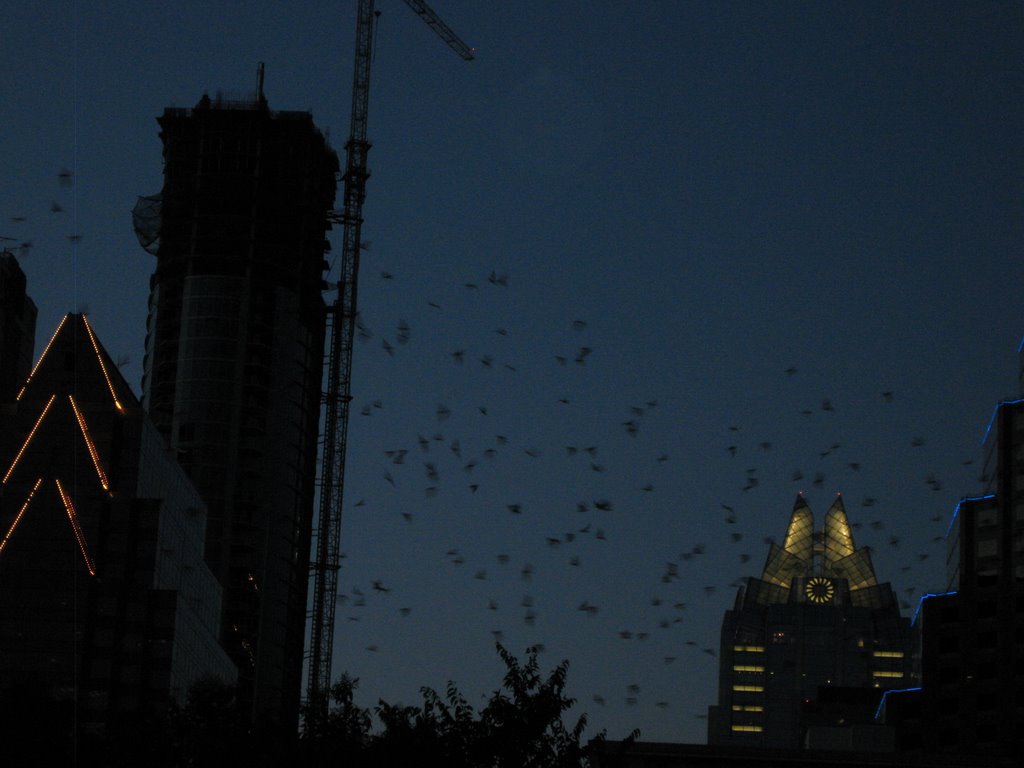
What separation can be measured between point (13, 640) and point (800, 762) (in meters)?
101

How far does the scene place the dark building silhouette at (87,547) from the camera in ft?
609

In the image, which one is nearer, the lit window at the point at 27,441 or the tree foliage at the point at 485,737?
the tree foliage at the point at 485,737

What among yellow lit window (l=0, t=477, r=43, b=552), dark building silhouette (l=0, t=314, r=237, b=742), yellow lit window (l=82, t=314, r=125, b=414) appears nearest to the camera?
dark building silhouette (l=0, t=314, r=237, b=742)

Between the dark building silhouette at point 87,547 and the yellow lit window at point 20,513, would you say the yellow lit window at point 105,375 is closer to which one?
the dark building silhouette at point 87,547

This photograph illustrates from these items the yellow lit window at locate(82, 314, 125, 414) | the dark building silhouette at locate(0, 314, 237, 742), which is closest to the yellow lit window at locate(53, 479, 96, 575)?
the dark building silhouette at locate(0, 314, 237, 742)

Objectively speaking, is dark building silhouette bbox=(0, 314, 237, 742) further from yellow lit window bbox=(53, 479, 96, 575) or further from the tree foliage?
the tree foliage

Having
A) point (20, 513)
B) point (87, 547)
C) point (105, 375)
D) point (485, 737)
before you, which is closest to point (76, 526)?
point (87, 547)

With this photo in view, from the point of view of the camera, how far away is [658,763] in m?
102

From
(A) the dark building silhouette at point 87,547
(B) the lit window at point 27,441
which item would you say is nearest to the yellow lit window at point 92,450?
(A) the dark building silhouette at point 87,547

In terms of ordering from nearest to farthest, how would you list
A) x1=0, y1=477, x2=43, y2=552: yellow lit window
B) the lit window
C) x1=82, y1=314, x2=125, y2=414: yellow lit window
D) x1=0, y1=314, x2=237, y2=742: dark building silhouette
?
1. x1=0, y1=314, x2=237, y2=742: dark building silhouette
2. x1=0, y1=477, x2=43, y2=552: yellow lit window
3. the lit window
4. x1=82, y1=314, x2=125, y2=414: yellow lit window

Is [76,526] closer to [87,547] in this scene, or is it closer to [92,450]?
[87,547]

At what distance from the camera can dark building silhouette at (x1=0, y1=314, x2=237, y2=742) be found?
609 feet

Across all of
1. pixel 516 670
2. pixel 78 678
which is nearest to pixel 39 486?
pixel 78 678

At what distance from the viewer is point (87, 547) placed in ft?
624
